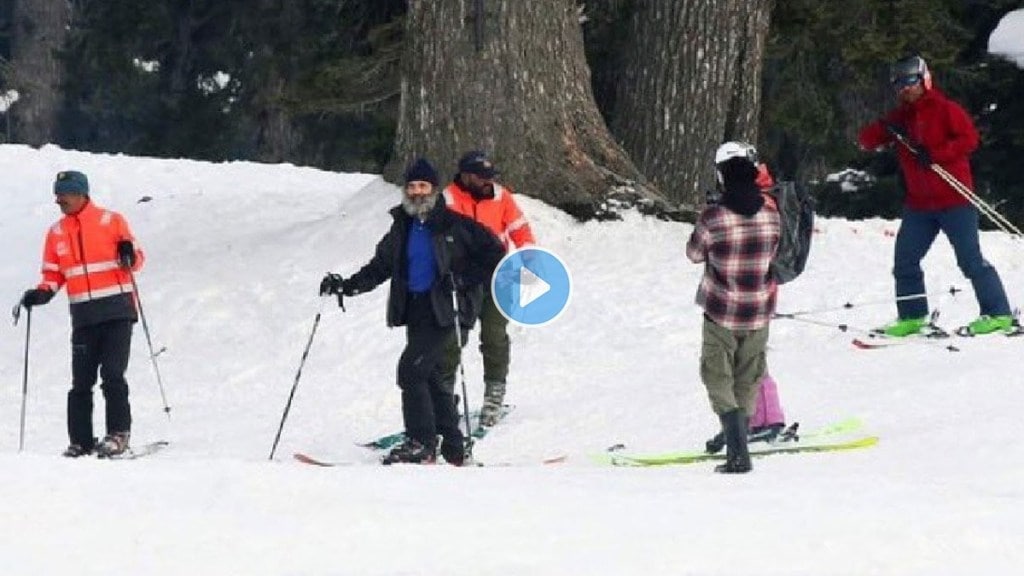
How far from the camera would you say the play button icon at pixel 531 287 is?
1007cm

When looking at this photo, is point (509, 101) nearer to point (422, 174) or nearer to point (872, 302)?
point (872, 302)

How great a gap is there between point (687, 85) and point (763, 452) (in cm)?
670

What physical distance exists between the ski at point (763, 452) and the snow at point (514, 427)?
0.18 metres

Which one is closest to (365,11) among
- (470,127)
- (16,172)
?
(470,127)

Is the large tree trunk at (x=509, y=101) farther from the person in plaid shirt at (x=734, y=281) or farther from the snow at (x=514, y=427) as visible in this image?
the person in plaid shirt at (x=734, y=281)

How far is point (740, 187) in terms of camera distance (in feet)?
27.3

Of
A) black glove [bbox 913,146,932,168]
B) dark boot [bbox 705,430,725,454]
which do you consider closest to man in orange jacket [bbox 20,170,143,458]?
dark boot [bbox 705,430,725,454]

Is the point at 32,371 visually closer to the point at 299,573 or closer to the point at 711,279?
the point at 711,279

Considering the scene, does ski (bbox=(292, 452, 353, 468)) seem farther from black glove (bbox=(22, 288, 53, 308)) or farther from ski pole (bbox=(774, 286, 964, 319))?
ski pole (bbox=(774, 286, 964, 319))

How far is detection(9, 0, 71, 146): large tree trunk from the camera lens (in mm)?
39219

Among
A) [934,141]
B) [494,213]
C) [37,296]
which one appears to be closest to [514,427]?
[494,213]

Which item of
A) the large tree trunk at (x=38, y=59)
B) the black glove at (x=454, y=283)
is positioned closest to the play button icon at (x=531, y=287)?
the black glove at (x=454, y=283)

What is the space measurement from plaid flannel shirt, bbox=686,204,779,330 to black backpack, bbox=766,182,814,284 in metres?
0.05

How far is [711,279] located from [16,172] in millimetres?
16099
